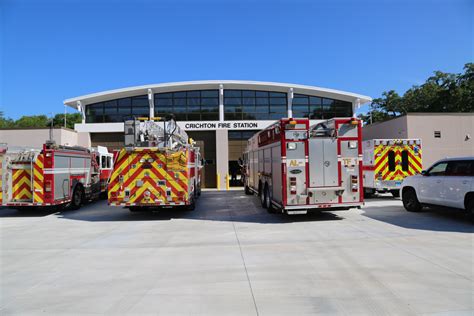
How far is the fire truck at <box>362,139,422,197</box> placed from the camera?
1398 cm

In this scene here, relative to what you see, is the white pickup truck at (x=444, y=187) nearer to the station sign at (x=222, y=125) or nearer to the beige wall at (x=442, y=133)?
the beige wall at (x=442, y=133)

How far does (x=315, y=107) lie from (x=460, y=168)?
17657 millimetres

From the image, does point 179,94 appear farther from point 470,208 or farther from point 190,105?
point 470,208

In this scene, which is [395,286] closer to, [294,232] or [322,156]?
[294,232]

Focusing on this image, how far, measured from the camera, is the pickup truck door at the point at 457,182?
337 inches

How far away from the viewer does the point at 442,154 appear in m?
20.4

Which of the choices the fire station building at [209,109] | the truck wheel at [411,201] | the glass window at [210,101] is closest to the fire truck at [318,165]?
the truck wheel at [411,201]

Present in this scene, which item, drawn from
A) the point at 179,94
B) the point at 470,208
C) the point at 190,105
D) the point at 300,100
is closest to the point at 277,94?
the point at 300,100

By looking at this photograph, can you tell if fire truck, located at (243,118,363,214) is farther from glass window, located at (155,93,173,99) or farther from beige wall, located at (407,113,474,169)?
glass window, located at (155,93,173,99)

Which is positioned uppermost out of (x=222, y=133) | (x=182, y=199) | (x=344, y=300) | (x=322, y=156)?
(x=222, y=133)

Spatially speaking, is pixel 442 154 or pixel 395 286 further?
pixel 442 154

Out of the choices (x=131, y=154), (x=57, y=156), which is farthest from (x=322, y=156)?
(x=57, y=156)

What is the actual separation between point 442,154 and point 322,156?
50.6ft

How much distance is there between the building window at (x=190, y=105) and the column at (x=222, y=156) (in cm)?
152
